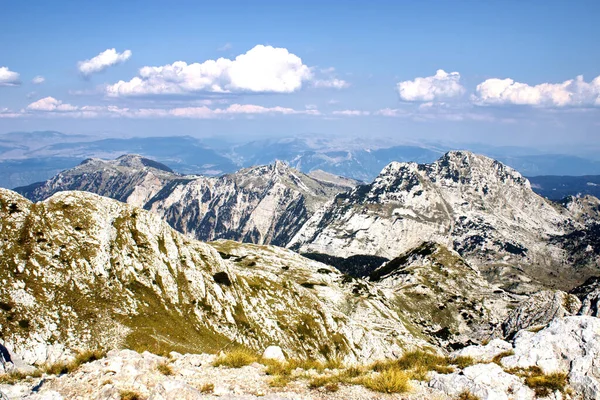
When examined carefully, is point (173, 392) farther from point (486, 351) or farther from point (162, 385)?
point (486, 351)

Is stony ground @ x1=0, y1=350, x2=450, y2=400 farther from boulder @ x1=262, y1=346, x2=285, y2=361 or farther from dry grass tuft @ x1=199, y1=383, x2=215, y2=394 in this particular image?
boulder @ x1=262, y1=346, x2=285, y2=361

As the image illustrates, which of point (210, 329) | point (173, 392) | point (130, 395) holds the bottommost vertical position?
point (210, 329)

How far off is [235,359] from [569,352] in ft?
69.5

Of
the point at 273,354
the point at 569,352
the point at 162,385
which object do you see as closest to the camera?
the point at 162,385

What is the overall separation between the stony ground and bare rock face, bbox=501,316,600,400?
763 cm

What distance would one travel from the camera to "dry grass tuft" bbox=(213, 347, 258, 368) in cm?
Result: 2403

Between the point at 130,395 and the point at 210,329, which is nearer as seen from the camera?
the point at 130,395

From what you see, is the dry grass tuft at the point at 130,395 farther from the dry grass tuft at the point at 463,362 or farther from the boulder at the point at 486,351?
the boulder at the point at 486,351

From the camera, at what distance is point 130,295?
71125 millimetres

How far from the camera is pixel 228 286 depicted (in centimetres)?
9831

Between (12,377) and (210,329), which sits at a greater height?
(12,377)

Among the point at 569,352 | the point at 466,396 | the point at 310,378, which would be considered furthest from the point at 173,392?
the point at 569,352

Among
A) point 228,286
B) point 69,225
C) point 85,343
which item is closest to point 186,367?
point 85,343

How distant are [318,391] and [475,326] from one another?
19615 centimetres
